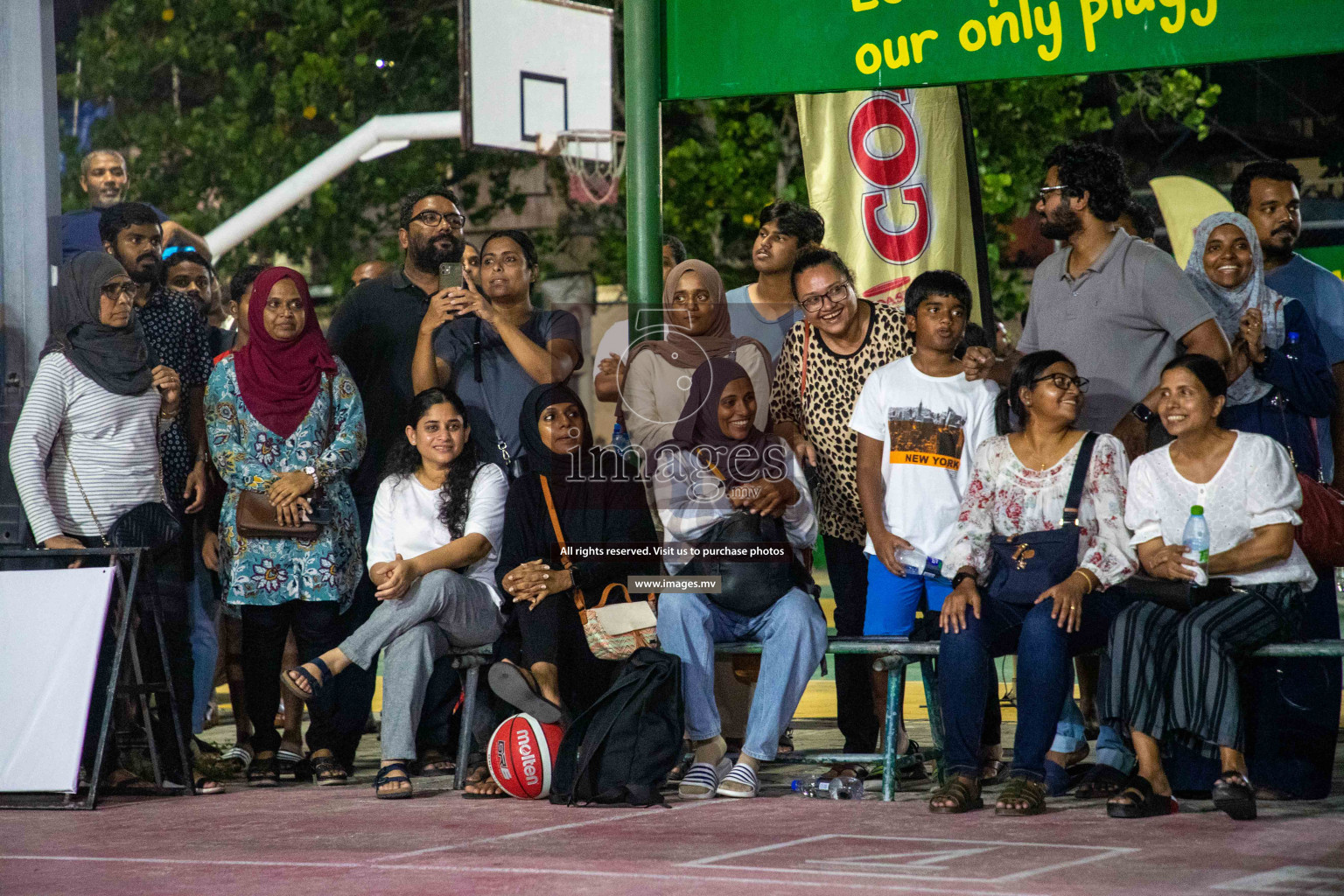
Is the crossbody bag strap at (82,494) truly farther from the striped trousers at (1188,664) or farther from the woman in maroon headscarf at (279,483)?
the striped trousers at (1188,664)

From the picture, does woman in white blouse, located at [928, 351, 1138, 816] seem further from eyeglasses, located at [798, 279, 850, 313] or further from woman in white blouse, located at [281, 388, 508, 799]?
woman in white blouse, located at [281, 388, 508, 799]

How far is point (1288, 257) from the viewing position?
714cm

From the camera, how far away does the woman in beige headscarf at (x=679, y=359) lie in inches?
273

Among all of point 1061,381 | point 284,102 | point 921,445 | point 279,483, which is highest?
point 284,102

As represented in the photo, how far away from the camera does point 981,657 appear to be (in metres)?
6.22

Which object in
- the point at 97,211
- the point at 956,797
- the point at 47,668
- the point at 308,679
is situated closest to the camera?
the point at 956,797

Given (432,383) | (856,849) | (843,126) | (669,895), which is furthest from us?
(843,126)

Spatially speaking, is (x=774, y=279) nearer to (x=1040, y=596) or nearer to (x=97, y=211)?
(x=1040, y=596)

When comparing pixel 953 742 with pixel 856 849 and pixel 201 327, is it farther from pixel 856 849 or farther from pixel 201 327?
pixel 201 327

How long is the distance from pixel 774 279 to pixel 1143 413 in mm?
1827

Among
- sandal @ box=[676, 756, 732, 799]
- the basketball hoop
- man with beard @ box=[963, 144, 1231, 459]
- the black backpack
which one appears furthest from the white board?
the basketball hoop

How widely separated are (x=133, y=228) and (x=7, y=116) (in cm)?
70

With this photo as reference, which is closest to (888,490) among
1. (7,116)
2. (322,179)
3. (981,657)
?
(981,657)

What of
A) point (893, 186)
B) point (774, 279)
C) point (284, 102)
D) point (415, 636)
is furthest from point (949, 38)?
point (284, 102)
